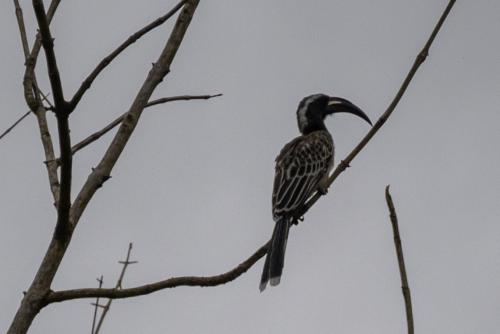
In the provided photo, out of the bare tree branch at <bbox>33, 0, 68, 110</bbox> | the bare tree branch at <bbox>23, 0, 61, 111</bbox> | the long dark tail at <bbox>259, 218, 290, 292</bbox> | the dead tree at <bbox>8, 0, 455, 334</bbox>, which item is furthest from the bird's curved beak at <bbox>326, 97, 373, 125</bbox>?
the bare tree branch at <bbox>33, 0, 68, 110</bbox>

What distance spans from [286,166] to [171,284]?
487cm

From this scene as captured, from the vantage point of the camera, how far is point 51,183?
353cm

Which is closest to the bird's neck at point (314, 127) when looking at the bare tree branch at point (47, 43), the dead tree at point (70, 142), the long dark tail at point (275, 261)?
the long dark tail at point (275, 261)

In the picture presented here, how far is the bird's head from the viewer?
9.41m

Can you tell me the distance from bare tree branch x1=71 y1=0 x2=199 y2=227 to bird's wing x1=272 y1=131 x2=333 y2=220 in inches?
143

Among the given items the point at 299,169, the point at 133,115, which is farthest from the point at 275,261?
the point at 133,115

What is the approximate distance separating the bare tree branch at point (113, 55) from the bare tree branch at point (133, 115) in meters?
0.07

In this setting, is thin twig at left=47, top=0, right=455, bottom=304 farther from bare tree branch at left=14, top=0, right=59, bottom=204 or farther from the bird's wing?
the bird's wing

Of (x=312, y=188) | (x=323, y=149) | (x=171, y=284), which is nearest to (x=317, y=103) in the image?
(x=323, y=149)

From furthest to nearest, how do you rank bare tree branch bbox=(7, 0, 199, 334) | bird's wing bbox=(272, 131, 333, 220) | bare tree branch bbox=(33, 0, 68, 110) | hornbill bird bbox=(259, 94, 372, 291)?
1. bird's wing bbox=(272, 131, 333, 220)
2. hornbill bird bbox=(259, 94, 372, 291)
3. bare tree branch bbox=(7, 0, 199, 334)
4. bare tree branch bbox=(33, 0, 68, 110)

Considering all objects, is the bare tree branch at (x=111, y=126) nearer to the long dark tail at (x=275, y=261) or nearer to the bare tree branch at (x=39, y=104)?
the bare tree branch at (x=39, y=104)

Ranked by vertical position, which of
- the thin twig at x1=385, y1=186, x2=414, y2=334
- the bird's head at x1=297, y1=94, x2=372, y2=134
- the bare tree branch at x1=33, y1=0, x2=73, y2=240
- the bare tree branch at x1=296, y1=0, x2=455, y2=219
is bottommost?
the thin twig at x1=385, y1=186, x2=414, y2=334

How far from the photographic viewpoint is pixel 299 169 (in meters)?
7.86

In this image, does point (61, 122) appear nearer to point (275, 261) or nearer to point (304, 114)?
point (275, 261)
